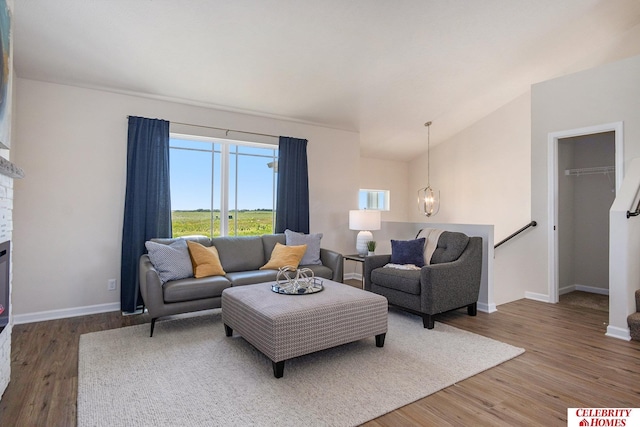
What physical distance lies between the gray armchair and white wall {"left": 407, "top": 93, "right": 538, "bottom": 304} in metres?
1.42

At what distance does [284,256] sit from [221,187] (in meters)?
1.33

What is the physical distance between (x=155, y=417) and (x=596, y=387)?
2.73m

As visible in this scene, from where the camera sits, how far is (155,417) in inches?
75.8

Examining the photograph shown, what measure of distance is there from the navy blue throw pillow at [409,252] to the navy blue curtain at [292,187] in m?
1.56

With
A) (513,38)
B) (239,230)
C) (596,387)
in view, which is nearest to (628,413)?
(596,387)

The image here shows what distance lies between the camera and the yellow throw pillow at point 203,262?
362 cm

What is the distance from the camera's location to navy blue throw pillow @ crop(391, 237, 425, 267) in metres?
3.99

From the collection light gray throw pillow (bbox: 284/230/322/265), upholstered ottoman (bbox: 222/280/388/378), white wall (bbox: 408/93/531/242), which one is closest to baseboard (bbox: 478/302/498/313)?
upholstered ottoman (bbox: 222/280/388/378)

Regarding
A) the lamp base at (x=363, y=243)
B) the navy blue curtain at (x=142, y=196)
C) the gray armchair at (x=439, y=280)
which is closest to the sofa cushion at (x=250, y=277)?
the navy blue curtain at (x=142, y=196)

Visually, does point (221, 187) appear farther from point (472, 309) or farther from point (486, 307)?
point (486, 307)

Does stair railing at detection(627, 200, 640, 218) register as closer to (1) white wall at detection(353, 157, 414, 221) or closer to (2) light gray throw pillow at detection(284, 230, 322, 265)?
(2) light gray throw pillow at detection(284, 230, 322, 265)

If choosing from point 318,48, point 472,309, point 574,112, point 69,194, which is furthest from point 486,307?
point 69,194

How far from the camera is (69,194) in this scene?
12.3 ft

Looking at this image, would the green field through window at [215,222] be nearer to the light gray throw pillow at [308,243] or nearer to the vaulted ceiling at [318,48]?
the light gray throw pillow at [308,243]
